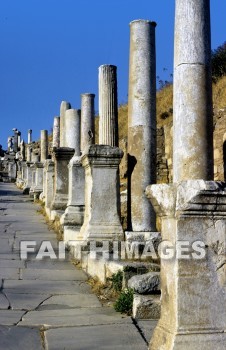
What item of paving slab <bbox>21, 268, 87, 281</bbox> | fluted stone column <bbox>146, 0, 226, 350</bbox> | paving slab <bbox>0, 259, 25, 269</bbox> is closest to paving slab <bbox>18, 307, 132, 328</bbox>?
fluted stone column <bbox>146, 0, 226, 350</bbox>

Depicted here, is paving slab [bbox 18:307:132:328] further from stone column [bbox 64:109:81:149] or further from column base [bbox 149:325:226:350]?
stone column [bbox 64:109:81:149]

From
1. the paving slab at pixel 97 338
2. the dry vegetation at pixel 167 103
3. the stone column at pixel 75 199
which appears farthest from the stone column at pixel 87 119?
the dry vegetation at pixel 167 103

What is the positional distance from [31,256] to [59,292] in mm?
2548

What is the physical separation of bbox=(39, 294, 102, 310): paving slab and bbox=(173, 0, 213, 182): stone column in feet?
5.46

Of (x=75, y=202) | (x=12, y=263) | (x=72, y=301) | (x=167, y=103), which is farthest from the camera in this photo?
(x=167, y=103)

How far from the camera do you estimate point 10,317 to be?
5.68 meters

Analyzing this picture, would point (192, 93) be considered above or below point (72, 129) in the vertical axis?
below

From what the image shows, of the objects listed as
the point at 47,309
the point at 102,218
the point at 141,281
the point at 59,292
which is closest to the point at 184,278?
the point at 141,281

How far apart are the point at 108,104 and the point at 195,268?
634 centimetres

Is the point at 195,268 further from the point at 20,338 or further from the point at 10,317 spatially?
the point at 10,317

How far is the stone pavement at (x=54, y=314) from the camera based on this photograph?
4824 millimetres

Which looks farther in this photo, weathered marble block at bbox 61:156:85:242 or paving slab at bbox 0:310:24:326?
weathered marble block at bbox 61:156:85:242

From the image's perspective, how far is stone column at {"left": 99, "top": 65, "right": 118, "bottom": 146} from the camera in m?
10.0

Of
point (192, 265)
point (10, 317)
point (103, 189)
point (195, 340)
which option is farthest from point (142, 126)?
point (195, 340)
